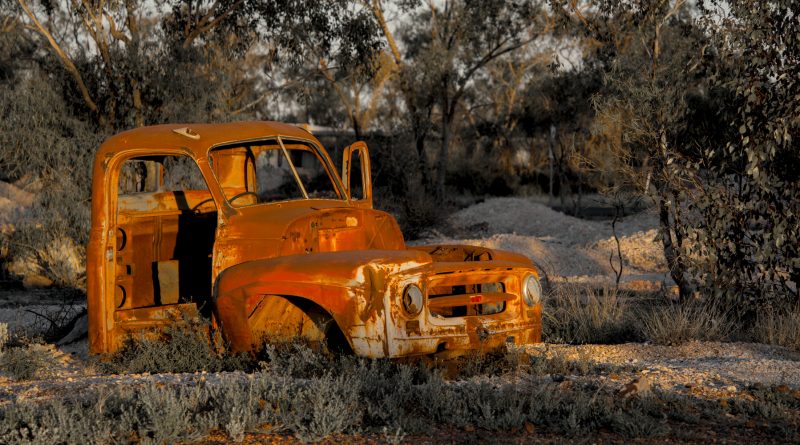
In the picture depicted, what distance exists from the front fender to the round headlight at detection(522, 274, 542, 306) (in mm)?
985

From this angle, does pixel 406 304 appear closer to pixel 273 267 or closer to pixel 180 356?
pixel 273 267

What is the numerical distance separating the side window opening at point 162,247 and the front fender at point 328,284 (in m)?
1.29

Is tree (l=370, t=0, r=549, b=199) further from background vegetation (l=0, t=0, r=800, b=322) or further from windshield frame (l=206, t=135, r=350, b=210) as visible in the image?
windshield frame (l=206, t=135, r=350, b=210)

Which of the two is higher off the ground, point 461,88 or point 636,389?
point 461,88

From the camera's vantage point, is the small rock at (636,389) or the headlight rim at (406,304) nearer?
the small rock at (636,389)

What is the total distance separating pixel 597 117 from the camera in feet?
38.5

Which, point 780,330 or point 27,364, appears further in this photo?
point 780,330

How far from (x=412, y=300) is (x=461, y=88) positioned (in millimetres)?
20104

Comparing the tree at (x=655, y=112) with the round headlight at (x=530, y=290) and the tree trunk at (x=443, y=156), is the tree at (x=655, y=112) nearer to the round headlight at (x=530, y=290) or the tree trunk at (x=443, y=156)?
the round headlight at (x=530, y=290)

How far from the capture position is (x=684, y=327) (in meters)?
8.81

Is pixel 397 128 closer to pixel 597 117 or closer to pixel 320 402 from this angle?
pixel 597 117

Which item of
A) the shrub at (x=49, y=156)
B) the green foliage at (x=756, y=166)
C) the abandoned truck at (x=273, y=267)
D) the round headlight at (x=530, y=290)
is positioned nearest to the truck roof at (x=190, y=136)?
the abandoned truck at (x=273, y=267)

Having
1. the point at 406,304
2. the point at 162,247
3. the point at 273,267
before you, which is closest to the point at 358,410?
the point at 406,304

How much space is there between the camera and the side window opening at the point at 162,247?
8.23 m
